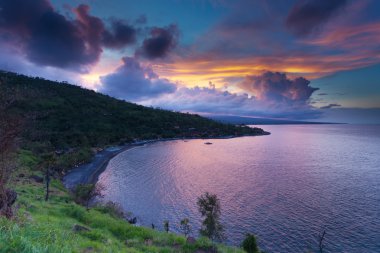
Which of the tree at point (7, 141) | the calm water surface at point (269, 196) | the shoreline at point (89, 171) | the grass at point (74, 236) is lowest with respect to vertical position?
the calm water surface at point (269, 196)

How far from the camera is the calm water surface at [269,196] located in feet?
175

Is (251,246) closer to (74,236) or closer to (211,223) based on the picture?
(211,223)

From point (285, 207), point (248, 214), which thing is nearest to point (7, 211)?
point (248, 214)

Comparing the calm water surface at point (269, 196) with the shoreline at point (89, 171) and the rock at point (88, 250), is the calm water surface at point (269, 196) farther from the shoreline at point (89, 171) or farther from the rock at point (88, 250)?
the rock at point (88, 250)

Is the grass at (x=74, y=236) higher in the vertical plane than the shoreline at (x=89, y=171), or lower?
higher

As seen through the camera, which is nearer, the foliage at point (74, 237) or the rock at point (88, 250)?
the foliage at point (74, 237)

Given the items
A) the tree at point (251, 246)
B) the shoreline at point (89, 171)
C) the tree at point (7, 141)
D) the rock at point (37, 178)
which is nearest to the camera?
the tree at point (7, 141)

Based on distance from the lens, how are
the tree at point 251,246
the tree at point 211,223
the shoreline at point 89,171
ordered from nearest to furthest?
the tree at point 251,246 < the tree at point 211,223 < the shoreline at point 89,171

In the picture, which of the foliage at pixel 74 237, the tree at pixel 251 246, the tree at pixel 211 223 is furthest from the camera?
the tree at pixel 211 223

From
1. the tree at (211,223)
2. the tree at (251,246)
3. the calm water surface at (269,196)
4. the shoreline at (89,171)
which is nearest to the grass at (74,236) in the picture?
the tree at (251,246)

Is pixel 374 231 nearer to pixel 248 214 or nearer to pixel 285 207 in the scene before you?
pixel 285 207

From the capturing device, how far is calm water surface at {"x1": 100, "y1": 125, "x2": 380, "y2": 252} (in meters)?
53.4

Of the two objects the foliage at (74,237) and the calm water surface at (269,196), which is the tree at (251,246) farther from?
the calm water surface at (269,196)

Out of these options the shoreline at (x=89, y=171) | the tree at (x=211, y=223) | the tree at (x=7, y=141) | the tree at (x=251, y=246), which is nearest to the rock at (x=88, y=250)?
the tree at (x=7, y=141)
